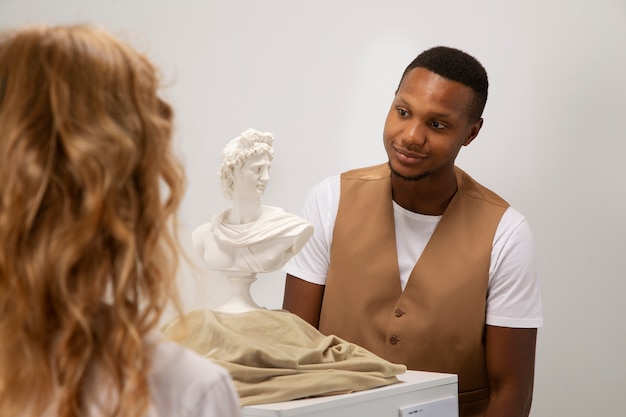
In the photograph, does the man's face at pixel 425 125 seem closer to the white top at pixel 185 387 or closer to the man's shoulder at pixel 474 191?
the man's shoulder at pixel 474 191

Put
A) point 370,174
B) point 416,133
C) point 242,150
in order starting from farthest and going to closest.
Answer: point 370,174, point 416,133, point 242,150

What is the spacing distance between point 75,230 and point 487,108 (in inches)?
99.4

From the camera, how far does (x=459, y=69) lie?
2.45 metres

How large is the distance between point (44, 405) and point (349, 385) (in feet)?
3.32

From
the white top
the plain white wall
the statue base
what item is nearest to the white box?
the statue base

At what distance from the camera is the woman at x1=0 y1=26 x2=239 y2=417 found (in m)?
0.83

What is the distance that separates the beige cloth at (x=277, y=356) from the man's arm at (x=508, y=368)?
49cm

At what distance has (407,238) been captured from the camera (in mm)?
2424

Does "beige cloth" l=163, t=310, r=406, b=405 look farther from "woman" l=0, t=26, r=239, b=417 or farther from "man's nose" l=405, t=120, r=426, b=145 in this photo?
"woman" l=0, t=26, r=239, b=417

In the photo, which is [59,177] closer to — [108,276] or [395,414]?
[108,276]

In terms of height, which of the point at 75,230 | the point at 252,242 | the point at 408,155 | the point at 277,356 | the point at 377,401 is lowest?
the point at 377,401

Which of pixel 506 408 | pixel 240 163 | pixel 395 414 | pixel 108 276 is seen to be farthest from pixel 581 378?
pixel 108 276

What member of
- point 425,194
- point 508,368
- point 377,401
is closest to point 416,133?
point 425,194

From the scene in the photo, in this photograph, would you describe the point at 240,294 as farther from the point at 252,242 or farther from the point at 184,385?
the point at 184,385
